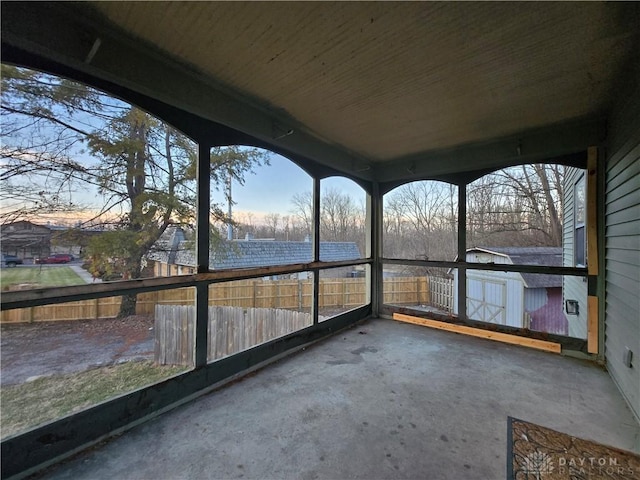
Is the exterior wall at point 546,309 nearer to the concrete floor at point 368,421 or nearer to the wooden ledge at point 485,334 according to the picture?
the wooden ledge at point 485,334

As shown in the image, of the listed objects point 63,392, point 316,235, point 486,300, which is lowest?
point 63,392

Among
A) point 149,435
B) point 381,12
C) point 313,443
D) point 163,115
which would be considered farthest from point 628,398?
point 163,115

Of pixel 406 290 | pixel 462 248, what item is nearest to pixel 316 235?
pixel 406 290

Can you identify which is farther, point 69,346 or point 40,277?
point 69,346

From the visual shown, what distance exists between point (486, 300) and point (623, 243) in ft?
6.41

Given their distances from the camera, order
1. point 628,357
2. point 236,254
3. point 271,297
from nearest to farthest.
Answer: point 628,357 < point 236,254 < point 271,297

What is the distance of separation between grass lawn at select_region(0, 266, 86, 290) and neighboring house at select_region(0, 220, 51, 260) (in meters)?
0.09

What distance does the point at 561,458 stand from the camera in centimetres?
180

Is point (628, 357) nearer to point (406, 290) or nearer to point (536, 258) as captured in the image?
point (536, 258)

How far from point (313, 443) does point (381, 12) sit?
9.43ft

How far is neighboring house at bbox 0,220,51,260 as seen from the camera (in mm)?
1666

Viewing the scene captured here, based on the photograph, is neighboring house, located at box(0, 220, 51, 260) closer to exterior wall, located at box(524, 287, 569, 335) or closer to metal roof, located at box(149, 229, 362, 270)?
metal roof, located at box(149, 229, 362, 270)

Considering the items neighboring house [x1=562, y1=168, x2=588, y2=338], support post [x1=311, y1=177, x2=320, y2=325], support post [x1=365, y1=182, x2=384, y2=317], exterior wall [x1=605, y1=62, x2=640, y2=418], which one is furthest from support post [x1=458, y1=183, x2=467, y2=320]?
support post [x1=311, y1=177, x2=320, y2=325]

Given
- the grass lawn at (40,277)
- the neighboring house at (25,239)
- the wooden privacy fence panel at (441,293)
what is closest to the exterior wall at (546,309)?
the wooden privacy fence panel at (441,293)
